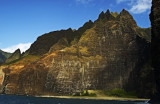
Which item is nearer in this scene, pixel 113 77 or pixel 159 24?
pixel 159 24

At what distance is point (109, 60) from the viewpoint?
200 metres

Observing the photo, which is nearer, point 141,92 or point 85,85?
point 141,92

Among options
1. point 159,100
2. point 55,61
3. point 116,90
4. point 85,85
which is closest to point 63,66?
point 55,61

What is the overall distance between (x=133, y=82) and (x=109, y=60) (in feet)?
94.2

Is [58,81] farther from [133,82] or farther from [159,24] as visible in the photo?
[159,24]

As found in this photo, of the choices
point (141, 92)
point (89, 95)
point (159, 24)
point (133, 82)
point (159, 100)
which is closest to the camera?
point (159, 24)

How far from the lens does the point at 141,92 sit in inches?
6275

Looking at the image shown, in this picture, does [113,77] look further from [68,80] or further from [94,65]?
[68,80]

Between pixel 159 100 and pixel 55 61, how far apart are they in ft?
464

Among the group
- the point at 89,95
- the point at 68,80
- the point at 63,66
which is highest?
the point at 63,66

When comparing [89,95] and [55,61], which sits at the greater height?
[55,61]

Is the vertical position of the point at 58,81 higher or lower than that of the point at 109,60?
lower

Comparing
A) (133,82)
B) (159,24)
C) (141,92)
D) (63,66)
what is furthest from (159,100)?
(63,66)

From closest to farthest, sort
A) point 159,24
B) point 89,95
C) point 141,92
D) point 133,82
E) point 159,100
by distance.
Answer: point 159,24, point 159,100, point 141,92, point 89,95, point 133,82
